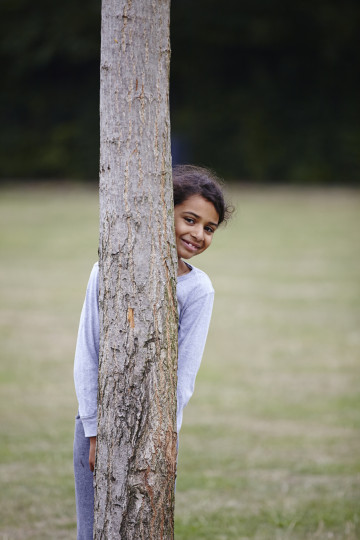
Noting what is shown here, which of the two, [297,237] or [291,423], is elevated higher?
[291,423]

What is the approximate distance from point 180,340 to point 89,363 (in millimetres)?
348

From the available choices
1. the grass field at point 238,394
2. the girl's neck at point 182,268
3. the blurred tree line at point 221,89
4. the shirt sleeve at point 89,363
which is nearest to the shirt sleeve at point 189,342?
the girl's neck at point 182,268

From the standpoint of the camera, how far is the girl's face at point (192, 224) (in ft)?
8.96

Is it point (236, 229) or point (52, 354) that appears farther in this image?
point (236, 229)

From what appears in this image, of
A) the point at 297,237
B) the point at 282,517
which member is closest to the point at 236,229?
the point at 297,237

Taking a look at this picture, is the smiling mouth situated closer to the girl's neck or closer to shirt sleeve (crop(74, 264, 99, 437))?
the girl's neck

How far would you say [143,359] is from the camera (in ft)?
7.93

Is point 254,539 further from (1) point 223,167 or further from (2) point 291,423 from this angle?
(1) point 223,167

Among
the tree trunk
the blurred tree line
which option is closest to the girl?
the tree trunk

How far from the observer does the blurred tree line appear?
2655cm

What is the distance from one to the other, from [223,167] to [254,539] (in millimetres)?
23641

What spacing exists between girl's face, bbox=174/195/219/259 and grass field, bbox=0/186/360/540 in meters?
0.16

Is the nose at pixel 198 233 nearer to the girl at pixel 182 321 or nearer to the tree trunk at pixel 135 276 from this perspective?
the girl at pixel 182 321

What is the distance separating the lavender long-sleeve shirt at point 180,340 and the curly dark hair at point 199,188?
0.94 feet
